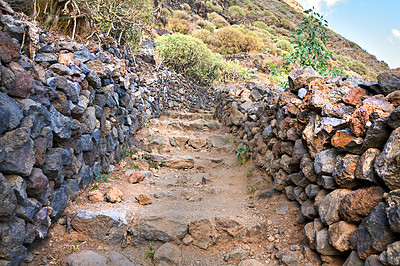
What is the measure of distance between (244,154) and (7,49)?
174 inches

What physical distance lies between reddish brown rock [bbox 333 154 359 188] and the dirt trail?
2.61ft

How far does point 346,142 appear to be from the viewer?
8.56 ft

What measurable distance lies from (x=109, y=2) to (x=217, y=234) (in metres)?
5.72

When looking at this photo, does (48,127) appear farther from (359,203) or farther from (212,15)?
(212,15)

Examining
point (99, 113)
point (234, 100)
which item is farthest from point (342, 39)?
point (99, 113)

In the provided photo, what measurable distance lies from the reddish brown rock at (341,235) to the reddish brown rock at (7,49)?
3228 mm

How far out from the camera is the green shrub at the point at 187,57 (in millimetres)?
10586

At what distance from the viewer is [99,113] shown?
169 inches

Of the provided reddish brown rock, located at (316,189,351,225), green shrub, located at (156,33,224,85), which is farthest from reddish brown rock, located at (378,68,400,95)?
green shrub, located at (156,33,224,85)

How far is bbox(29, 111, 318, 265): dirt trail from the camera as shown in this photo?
116 inches

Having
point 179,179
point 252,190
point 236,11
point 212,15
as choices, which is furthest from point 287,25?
point 252,190

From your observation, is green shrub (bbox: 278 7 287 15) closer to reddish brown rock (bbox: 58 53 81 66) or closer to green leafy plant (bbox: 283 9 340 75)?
green leafy plant (bbox: 283 9 340 75)

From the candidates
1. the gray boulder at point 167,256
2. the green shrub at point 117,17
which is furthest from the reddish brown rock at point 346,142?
the green shrub at point 117,17

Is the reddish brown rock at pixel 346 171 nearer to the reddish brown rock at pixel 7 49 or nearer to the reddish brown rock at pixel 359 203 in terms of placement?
the reddish brown rock at pixel 359 203
